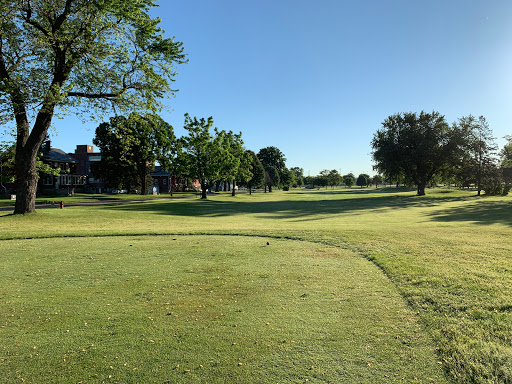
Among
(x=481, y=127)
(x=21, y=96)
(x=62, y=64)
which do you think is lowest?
(x=21, y=96)

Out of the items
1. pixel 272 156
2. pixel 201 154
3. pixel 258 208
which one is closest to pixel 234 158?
pixel 201 154

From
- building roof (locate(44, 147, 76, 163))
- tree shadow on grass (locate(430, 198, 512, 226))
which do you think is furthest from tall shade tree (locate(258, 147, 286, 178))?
tree shadow on grass (locate(430, 198, 512, 226))

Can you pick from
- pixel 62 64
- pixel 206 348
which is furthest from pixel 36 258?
pixel 62 64

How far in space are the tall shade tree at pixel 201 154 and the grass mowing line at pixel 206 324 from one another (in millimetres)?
43338

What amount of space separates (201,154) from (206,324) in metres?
48.6

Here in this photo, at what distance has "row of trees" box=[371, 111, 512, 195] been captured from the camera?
57.4 m

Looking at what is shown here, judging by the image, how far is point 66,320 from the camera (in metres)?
4.77

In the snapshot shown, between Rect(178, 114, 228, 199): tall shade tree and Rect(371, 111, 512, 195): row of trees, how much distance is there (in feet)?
96.9

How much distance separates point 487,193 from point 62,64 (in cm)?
6943

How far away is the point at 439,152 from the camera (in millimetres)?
57719

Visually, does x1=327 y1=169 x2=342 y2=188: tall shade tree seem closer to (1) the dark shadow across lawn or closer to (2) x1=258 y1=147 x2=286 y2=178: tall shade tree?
(2) x1=258 y1=147 x2=286 y2=178: tall shade tree

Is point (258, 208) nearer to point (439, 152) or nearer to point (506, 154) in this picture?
point (439, 152)

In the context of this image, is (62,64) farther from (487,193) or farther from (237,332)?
(487,193)

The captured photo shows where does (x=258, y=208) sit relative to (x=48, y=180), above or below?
below
